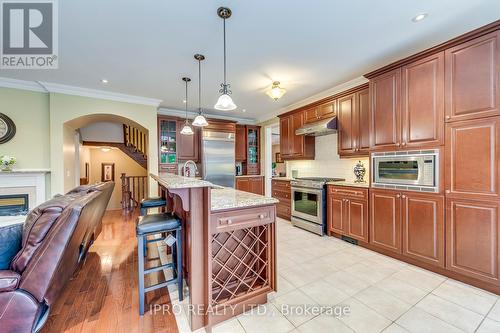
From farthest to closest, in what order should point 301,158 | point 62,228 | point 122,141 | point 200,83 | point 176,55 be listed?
point 122,141, point 301,158, point 200,83, point 176,55, point 62,228

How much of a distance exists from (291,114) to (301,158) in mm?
1029

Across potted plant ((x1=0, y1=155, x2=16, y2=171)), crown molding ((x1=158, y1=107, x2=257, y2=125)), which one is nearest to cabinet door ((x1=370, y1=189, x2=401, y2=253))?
crown molding ((x1=158, y1=107, x2=257, y2=125))

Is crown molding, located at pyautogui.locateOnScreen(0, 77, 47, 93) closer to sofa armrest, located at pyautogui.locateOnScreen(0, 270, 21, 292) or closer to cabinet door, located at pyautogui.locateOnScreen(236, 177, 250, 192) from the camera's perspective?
sofa armrest, located at pyautogui.locateOnScreen(0, 270, 21, 292)

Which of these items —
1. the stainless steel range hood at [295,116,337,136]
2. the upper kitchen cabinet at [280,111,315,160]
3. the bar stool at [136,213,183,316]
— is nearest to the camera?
the bar stool at [136,213,183,316]

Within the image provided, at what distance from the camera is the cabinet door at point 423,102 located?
226cm

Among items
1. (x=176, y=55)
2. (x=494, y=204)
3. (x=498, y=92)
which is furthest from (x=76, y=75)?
(x=494, y=204)

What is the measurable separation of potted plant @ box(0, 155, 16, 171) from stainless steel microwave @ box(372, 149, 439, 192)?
5753mm

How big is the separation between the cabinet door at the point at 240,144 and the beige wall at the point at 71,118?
2.37 metres

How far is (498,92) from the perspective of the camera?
190 centimetres

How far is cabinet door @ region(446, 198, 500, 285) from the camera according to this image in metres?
1.94

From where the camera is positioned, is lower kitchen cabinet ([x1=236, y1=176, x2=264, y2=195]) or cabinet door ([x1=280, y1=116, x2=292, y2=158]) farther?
lower kitchen cabinet ([x1=236, y1=176, x2=264, y2=195])

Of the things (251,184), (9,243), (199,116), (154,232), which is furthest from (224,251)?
(251,184)

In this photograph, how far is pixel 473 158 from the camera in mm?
2045

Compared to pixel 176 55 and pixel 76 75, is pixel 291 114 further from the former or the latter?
pixel 76 75
